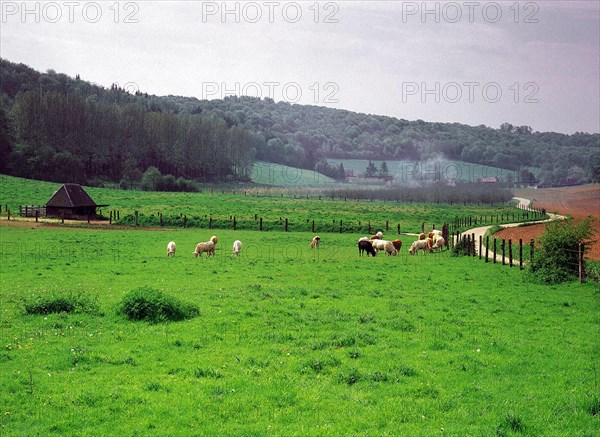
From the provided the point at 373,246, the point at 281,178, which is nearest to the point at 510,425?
the point at 373,246

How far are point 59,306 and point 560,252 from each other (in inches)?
813

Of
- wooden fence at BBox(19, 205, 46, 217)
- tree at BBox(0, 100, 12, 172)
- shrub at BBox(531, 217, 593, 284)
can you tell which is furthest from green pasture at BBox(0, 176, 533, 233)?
shrub at BBox(531, 217, 593, 284)

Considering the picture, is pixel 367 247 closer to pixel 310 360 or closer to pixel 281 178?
pixel 310 360

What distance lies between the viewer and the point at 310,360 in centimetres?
1242

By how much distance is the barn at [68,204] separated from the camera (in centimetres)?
6297

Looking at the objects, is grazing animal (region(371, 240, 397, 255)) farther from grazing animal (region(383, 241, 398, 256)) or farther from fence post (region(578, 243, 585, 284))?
fence post (region(578, 243, 585, 284))

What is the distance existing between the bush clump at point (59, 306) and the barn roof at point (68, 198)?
47987 millimetres

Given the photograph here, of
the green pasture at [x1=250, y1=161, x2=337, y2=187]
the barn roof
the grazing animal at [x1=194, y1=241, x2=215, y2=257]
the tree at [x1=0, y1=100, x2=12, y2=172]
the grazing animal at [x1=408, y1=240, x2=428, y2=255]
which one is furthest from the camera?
the green pasture at [x1=250, y1=161, x2=337, y2=187]

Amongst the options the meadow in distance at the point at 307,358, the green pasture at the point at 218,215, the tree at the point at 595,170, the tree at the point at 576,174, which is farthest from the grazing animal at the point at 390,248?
the tree at the point at 576,174

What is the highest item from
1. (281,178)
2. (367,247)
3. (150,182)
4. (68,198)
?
(281,178)

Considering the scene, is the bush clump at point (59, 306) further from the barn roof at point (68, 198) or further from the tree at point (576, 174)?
the tree at point (576, 174)

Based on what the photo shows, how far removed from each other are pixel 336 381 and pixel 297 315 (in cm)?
598

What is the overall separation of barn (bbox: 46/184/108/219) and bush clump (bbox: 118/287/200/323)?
49.7 metres

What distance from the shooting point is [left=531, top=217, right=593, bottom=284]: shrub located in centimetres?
2492
